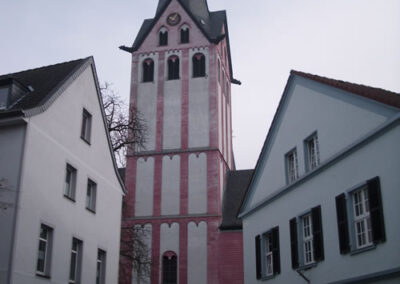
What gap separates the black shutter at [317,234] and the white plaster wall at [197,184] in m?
19.4

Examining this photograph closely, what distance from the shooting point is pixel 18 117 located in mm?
16719

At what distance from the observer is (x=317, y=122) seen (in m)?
18.3

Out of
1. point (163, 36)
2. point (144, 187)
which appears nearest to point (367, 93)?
point (144, 187)

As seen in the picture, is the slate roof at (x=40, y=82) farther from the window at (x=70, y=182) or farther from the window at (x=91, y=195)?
the window at (x=91, y=195)

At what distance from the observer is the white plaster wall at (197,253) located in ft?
115

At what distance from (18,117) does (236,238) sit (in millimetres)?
21245

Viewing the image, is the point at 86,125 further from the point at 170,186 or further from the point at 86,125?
the point at 170,186

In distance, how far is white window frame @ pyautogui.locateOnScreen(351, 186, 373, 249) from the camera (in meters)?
14.9

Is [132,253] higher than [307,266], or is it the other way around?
[132,253]

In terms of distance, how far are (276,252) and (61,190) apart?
24.1 ft

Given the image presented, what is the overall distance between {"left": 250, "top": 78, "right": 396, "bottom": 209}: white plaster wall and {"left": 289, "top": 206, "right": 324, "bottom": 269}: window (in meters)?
1.54

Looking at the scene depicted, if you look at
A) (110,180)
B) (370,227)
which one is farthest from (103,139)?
(370,227)

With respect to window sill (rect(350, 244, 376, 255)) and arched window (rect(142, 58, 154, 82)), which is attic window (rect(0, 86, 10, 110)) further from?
arched window (rect(142, 58, 154, 82))

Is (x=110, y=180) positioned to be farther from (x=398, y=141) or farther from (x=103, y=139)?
(x=398, y=141)
